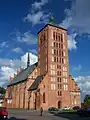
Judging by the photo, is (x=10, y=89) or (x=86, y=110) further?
(x=10, y=89)

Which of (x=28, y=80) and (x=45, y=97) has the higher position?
(x=28, y=80)

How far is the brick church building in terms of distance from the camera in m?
72.1

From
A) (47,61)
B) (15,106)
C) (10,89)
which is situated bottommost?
(15,106)

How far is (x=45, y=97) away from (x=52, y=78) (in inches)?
280

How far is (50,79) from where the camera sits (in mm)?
73625

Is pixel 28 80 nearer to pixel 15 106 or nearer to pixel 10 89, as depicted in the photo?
pixel 15 106

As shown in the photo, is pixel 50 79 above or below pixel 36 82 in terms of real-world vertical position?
above

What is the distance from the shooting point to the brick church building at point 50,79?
72.1 meters

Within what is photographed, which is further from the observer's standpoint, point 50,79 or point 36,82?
point 36,82

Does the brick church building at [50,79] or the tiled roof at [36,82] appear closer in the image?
the brick church building at [50,79]

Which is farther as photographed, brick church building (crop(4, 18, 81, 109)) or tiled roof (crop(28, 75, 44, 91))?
tiled roof (crop(28, 75, 44, 91))

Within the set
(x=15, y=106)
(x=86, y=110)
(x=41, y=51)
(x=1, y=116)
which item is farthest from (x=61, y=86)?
(x=1, y=116)

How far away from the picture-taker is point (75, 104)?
251 feet

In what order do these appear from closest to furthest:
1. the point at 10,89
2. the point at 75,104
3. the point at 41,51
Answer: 1. the point at 75,104
2. the point at 41,51
3. the point at 10,89
